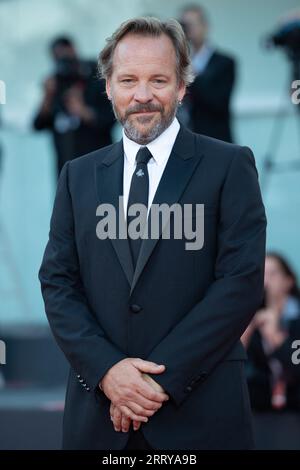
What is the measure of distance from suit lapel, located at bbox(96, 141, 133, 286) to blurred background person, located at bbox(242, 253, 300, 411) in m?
1.77

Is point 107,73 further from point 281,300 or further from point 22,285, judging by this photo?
point 22,285

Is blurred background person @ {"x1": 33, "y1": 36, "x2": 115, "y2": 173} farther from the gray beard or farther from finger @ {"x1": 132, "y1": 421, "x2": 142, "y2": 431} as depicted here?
finger @ {"x1": 132, "y1": 421, "x2": 142, "y2": 431}

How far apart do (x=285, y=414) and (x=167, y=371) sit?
5.96 ft

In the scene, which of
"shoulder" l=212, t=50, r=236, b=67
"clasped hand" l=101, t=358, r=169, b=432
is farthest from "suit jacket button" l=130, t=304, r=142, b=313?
"shoulder" l=212, t=50, r=236, b=67

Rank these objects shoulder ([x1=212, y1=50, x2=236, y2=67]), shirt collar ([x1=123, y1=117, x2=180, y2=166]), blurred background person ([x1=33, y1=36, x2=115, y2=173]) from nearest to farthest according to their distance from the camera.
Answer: shirt collar ([x1=123, y1=117, x2=180, y2=166]), shoulder ([x1=212, y1=50, x2=236, y2=67]), blurred background person ([x1=33, y1=36, x2=115, y2=173])

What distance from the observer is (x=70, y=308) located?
2.20 meters

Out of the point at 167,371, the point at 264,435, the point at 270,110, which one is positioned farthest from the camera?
the point at 270,110

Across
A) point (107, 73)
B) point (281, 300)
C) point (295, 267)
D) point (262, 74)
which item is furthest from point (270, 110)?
point (107, 73)

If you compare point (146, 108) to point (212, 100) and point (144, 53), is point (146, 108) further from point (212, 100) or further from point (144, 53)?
point (212, 100)

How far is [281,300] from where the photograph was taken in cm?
436

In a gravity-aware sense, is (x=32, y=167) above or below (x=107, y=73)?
below

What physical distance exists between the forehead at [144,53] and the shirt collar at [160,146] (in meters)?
0.15

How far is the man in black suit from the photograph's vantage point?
6.97 ft

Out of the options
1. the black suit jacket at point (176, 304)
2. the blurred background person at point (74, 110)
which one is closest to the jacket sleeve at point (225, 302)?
the black suit jacket at point (176, 304)
